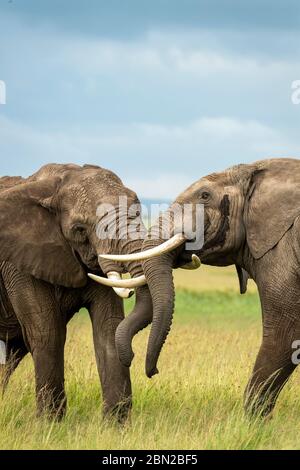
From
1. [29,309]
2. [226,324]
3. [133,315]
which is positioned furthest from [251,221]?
[226,324]

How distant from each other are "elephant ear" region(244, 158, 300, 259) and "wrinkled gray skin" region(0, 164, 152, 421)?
115 cm

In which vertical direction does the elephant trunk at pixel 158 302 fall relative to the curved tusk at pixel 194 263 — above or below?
below

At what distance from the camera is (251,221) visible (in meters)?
10.2

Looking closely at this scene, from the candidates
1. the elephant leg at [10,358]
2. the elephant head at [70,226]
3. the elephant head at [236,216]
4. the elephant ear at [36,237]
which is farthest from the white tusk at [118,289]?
the elephant leg at [10,358]

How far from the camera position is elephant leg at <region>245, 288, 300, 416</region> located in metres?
10.0

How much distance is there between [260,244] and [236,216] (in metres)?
0.36

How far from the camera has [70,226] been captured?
10.3 meters

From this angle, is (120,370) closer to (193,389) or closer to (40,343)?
(40,343)

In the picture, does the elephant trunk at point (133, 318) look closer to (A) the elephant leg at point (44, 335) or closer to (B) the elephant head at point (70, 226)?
(B) the elephant head at point (70, 226)

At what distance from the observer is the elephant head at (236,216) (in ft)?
33.0
